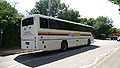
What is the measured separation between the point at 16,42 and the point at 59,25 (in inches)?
275

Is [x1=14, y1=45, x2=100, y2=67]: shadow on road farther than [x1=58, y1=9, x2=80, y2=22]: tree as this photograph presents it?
No

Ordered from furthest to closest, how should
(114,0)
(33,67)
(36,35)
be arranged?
(36,35) → (33,67) → (114,0)

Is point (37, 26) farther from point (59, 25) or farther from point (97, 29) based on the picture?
point (97, 29)

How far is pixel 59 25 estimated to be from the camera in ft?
38.1

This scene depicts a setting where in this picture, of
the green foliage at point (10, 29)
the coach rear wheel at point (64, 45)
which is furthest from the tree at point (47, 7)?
the coach rear wheel at point (64, 45)

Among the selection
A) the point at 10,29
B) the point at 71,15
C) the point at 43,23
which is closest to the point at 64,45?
the point at 43,23

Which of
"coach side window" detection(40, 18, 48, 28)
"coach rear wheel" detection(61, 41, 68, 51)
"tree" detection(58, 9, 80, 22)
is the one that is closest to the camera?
"coach side window" detection(40, 18, 48, 28)

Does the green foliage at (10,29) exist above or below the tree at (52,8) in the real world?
below

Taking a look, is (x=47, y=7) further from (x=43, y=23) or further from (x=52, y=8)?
(x=43, y=23)

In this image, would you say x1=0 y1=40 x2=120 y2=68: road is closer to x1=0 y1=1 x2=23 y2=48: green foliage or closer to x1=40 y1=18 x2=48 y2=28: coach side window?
x1=40 y1=18 x2=48 y2=28: coach side window

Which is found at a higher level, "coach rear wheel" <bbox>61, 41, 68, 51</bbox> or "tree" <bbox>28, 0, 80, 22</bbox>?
"tree" <bbox>28, 0, 80, 22</bbox>

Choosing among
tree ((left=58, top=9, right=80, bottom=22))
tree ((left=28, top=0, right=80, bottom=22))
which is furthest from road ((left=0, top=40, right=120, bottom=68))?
tree ((left=28, top=0, right=80, bottom=22))

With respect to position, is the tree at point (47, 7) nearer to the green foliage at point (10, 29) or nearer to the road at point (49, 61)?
the green foliage at point (10, 29)

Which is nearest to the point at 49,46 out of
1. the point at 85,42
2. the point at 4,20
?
the point at 4,20
